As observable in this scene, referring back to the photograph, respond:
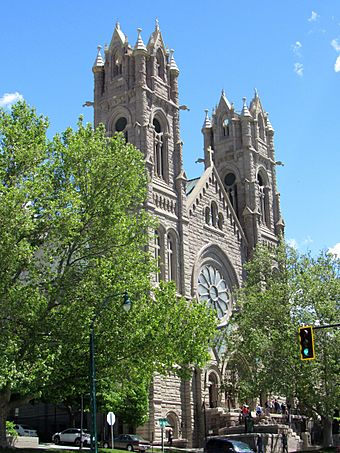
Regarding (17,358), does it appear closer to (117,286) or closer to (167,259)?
(117,286)

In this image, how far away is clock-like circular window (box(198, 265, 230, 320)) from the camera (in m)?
57.5

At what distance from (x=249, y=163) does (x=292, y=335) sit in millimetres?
28068

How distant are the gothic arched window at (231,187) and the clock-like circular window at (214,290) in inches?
389

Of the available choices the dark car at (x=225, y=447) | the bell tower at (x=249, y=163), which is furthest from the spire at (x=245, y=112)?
the dark car at (x=225, y=447)

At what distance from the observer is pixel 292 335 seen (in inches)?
1654

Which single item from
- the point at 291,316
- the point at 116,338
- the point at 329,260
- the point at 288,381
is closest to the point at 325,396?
the point at 288,381

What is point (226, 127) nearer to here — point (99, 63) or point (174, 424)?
point (99, 63)

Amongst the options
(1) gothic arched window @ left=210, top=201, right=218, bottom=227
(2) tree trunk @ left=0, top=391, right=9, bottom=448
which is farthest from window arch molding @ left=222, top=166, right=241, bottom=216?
(2) tree trunk @ left=0, top=391, right=9, bottom=448

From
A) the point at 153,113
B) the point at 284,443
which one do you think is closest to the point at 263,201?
the point at 153,113

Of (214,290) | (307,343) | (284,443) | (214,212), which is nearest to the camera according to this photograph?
(307,343)

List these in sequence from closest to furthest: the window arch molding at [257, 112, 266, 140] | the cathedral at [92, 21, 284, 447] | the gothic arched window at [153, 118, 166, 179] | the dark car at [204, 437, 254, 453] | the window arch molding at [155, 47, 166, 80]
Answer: the dark car at [204, 437, 254, 453]
the cathedral at [92, 21, 284, 447]
the gothic arched window at [153, 118, 166, 179]
the window arch molding at [155, 47, 166, 80]
the window arch molding at [257, 112, 266, 140]

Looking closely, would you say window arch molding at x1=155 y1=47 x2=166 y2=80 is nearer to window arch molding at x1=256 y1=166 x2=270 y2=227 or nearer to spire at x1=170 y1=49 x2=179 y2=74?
spire at x1=170 y1=49 x2=179 y2=74

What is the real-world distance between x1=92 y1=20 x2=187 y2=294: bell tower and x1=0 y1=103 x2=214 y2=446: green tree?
753 inches

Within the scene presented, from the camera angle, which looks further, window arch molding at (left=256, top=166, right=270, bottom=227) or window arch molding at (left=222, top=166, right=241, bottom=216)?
window arch molding at (left=256, top=166, right=270, bottom=227)
